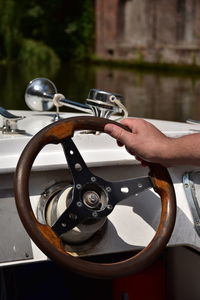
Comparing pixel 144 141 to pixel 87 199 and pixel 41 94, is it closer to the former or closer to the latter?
pixel 87 199

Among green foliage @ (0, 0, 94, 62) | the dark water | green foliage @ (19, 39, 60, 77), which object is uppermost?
green foliage @ (0, 0, 94, 62)

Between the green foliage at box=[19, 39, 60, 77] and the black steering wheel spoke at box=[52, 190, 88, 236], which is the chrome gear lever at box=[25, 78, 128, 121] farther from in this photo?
the green foliage at box=[19, 39, 60, 77]

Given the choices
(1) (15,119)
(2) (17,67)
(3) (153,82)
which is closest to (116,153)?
(1) (15,119)

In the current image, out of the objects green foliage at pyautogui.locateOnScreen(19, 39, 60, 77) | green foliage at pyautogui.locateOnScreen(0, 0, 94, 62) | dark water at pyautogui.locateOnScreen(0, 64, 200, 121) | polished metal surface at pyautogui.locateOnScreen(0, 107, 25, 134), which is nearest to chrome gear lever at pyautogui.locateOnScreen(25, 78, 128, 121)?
polished metal surface at pyautogui.locateOnScreen(0, 107, 25, 134)

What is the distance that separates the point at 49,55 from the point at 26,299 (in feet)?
70.2

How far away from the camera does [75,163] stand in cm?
159

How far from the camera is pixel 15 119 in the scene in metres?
1.89

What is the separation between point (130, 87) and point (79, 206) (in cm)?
1504

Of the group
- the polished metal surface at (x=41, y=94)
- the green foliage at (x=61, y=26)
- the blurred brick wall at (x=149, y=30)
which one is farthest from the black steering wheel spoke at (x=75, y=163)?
the green foliage at (x=61, y=26)

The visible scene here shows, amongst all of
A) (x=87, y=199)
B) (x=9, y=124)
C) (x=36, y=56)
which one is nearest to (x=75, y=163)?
(x=87, y=199)

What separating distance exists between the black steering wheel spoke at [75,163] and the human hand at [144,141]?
9cm

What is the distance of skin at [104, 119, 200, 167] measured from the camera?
158 cm

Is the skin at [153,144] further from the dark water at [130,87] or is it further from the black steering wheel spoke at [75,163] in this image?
the dark water at [130,87]

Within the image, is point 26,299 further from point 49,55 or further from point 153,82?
point 49,55
